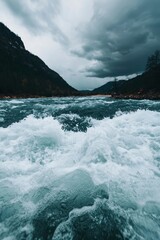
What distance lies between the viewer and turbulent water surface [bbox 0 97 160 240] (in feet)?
12.7

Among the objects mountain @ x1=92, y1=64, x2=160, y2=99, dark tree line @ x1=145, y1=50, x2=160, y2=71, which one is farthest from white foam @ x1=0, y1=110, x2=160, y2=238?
dark tree line @ x1=145, y1=50, x2=160, y2=71

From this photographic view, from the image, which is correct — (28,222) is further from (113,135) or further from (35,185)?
(113,135)

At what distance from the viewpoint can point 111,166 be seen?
236 inches

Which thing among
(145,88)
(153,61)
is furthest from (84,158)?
(153,61)

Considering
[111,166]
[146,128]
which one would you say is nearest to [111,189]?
[111,166]

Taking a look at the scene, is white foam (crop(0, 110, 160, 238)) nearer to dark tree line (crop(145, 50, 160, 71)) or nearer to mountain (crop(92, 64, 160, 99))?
mountain (crop(92, 64, 160, 99))

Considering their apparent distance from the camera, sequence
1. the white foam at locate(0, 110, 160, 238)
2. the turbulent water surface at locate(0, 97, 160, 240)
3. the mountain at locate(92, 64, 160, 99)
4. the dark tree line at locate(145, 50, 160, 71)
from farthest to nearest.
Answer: the dark tree line at locate(145, 50, 160, 71), the mountain at locate(92, 64, 160, 99), the white foam at locate(0, 110, 160, 238), the turbulent water surface at locate(0, 97, 160, 240)

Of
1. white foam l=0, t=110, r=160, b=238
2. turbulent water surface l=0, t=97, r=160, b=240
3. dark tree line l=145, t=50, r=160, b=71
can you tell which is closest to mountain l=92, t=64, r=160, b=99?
dark tree line l=145, t=50, r=160, b=71

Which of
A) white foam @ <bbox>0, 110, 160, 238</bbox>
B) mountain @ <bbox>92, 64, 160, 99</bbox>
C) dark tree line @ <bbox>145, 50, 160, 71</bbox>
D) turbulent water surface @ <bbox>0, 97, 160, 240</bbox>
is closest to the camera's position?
turbulent water surface @ <bbox>0, 97, 160, 240</bbox>

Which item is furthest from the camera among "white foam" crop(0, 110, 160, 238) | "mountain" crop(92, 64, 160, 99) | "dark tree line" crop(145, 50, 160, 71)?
"dark tree line" crop(145, 50, 160, 71)

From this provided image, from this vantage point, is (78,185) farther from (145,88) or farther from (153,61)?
(153,61)

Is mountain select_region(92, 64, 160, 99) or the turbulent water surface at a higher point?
the turbulent water surface

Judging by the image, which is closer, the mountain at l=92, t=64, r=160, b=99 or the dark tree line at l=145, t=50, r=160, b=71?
the mountain at l=92, t=64, r=160, b=99

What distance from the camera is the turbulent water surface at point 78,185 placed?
3.87 meters
